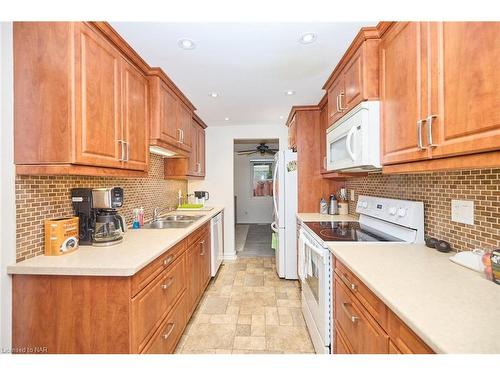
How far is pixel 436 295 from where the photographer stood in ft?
2.65

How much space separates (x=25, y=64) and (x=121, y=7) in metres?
0.81

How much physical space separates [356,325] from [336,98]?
5.68 ft

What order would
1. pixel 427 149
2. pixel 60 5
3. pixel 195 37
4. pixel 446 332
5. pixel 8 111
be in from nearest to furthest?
pixel 446 332
pixel 60 5
pixel 427 149
pixel 8 111
pixel 195 37

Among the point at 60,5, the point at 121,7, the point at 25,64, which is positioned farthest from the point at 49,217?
the point at 121,7

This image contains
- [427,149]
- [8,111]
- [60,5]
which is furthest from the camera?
[8,111]

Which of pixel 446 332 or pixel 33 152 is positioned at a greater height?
pixel 33 152

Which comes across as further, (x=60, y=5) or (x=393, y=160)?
(x=393, y=160)

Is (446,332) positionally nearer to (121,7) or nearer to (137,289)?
(137,289)

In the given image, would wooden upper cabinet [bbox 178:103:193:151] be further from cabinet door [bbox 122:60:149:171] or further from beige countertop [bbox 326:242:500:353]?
beige countertop [bbox 326:242:500:353]

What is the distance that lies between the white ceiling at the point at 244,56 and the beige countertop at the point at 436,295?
4.70ft

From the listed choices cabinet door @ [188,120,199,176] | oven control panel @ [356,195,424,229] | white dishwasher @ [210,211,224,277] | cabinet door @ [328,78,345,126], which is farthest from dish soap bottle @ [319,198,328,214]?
cabinet door @ [188,120,199,176]

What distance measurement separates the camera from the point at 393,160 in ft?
4.21

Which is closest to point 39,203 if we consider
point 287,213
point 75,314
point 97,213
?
point 97,213

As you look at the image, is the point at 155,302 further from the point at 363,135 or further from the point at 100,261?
the point at 363,135
